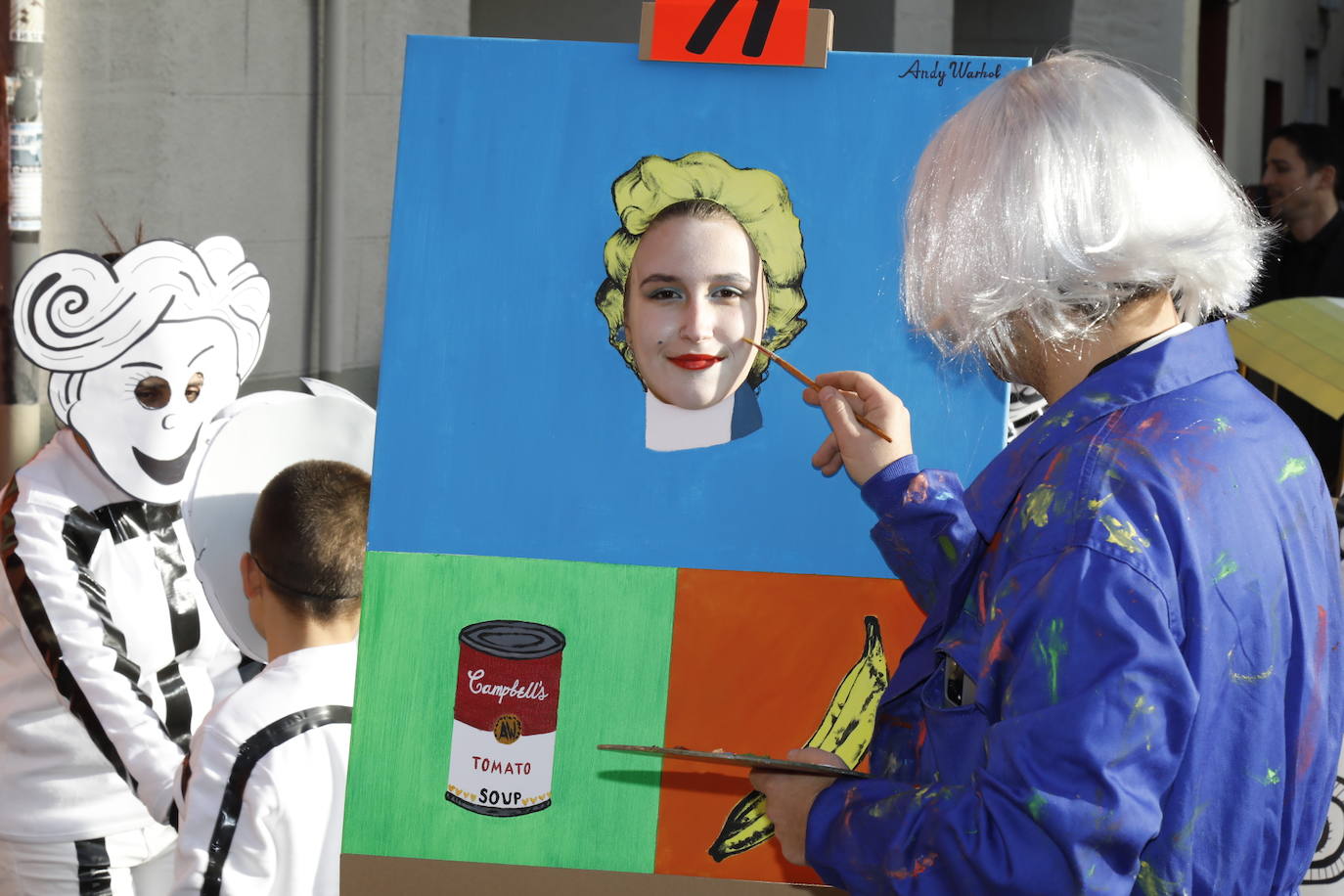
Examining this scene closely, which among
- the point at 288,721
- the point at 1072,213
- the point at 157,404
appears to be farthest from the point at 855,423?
the point at 157,404

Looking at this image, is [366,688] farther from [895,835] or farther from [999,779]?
[999,779]

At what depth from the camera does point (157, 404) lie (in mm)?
2109

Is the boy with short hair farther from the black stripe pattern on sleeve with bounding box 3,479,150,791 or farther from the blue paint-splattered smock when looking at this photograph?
the blue paint-splattered smock

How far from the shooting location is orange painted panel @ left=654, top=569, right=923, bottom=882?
5.20 feet

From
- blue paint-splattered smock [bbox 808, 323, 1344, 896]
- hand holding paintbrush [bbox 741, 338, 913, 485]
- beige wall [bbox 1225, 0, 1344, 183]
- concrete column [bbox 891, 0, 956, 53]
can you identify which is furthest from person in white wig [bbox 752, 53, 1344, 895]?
beige wall [bbox 1225, 0, 1344, 183]

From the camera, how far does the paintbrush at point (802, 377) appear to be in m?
1.53

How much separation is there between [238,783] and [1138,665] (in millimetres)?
1130

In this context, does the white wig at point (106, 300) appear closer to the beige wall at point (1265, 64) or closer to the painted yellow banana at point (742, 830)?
the painted yellow banana at point (742, 830)

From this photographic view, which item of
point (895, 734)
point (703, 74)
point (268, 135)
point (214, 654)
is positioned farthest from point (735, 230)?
point (268, 135)

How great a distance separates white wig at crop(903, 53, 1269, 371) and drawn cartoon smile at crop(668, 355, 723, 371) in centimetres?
47

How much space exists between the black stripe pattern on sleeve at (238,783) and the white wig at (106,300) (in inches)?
27.8

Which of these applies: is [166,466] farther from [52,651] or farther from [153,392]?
[52,651]

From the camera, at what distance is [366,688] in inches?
62.1

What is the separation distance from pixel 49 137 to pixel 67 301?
1.64 meters
